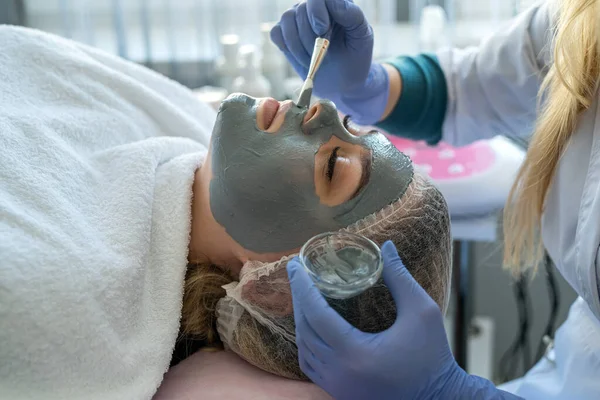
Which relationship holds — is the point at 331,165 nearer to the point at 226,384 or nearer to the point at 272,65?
the point at 226,384

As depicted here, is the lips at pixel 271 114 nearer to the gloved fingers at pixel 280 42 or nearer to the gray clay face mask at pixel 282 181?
the gray clay face mask at pixel 282 181

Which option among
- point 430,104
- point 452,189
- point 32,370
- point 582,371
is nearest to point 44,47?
point 32,370

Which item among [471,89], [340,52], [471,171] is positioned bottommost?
[471,171]

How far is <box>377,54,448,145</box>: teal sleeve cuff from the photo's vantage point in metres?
1.39

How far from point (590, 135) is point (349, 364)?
22.9 inches

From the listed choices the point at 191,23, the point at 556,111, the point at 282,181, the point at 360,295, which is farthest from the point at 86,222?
the point at 191,23

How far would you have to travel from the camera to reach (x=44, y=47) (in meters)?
1.21

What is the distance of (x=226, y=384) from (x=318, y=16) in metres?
0.66

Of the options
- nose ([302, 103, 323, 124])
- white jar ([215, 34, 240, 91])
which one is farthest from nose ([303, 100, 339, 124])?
white jar ([215, 34, 240, 91])

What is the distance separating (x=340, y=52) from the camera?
4.13 ft

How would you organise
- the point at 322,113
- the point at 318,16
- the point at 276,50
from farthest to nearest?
the point at 276,50, the point at 318,16, the point at 322,113

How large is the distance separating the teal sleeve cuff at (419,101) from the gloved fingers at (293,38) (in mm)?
262

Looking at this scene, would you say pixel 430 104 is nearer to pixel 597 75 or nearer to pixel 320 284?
pixel 597 75

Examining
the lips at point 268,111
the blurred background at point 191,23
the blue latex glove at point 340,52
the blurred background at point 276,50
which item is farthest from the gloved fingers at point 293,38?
the blurred background at point 191,23
